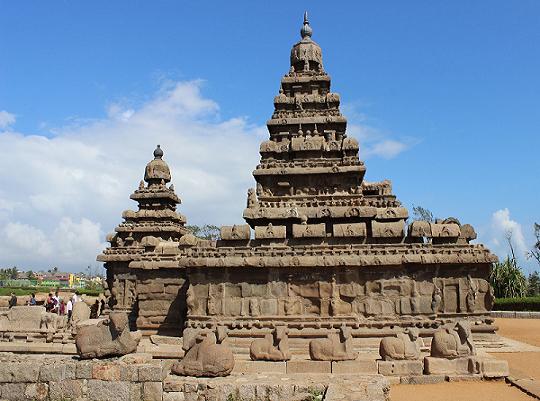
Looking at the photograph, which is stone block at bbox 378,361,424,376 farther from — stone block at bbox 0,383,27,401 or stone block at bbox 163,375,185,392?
stone block at bbox 0,383,27,401

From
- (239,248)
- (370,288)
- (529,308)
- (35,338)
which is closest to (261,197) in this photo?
(239,248)

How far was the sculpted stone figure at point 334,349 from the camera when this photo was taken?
1088 cm

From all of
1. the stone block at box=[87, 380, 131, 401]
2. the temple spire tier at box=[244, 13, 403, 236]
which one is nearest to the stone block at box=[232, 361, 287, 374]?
the stone block at box=[87, 380, 131, 401]

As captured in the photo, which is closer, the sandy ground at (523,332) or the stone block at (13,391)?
the stone block at (13,391)

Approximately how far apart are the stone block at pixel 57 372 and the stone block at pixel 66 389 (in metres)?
0.08

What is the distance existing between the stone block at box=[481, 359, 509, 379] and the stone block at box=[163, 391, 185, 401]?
262 inches

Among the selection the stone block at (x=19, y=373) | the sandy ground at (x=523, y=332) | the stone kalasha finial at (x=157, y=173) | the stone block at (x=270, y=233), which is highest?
the stone kalasha finial at (x=157, y=173)

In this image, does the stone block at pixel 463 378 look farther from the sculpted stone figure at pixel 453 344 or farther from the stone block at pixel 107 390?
the stone block at pixel 107 390

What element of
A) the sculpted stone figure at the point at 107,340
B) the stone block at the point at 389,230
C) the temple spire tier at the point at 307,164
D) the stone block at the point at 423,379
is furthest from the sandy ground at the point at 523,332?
the sculpted stone figure at the point at 107,340

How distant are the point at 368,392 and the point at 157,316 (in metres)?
11.2

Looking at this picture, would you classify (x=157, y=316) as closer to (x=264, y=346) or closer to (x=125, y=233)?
(x=264, y=346)

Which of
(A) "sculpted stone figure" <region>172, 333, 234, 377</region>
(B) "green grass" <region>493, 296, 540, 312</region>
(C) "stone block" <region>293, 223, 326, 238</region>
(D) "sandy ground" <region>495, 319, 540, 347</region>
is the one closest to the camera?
(A) "sculpted stone figure" <region>172, 333, 234, 377</region>

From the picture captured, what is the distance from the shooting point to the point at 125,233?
27.1 m

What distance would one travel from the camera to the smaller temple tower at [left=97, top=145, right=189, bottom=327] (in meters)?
24.3
